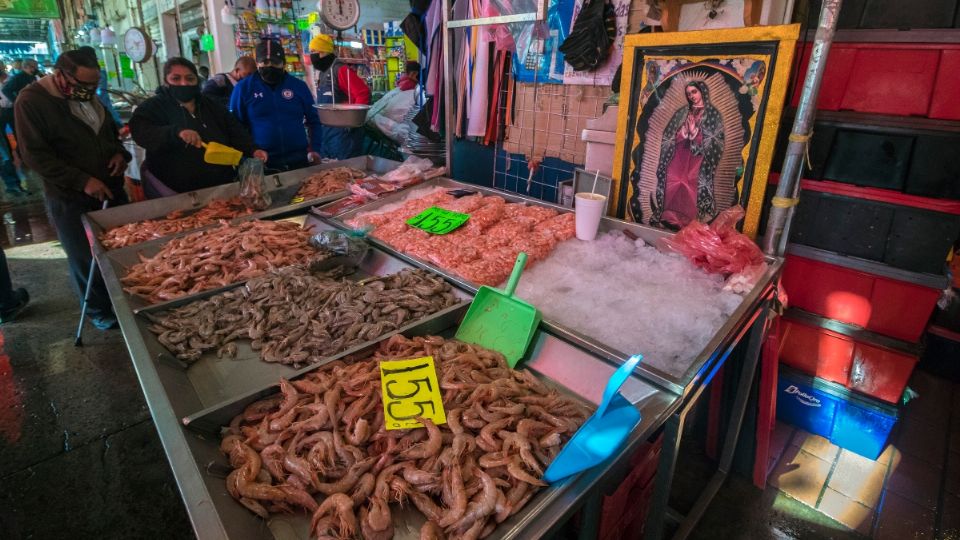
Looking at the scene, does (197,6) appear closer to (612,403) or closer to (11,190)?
(11,190)

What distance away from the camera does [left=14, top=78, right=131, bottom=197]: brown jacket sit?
12.4 feet

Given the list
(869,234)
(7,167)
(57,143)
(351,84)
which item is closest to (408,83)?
(351,84)

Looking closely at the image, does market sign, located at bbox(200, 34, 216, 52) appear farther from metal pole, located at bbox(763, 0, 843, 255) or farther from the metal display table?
metal pole, located at bbox(763, 0, 843, 255)

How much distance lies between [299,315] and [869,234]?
10.2 feet

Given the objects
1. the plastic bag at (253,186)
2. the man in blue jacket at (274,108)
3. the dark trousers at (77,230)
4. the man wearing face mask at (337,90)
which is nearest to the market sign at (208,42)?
the man wearing face mask at (337,90)

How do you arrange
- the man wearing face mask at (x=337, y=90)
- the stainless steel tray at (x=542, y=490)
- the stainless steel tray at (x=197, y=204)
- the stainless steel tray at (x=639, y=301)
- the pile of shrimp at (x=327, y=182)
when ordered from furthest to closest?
1. the man wearing face mask at (x=337, y=90)
2. the pile of shrimp at (x=327, y=182)
3. the stainless steel tray at (x=197, y=204)
4. the stainless steel tray at (x=639, y=301)
5. the stainless steel tray at (x=542, y=490)

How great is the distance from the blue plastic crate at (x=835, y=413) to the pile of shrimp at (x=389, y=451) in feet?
7.87

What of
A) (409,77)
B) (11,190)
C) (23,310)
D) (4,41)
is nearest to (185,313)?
(23,310)

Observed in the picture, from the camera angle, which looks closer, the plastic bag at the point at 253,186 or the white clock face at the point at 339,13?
the plastic bag at the point at 253,186

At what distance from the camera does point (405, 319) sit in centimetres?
212

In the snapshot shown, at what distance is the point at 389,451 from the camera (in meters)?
1.46

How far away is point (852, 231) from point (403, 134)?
19.9ft

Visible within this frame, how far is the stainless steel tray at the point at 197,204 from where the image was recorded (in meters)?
3.43

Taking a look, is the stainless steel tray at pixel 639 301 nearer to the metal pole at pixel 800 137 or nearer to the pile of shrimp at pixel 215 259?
the metal pole at pixel 800 137
